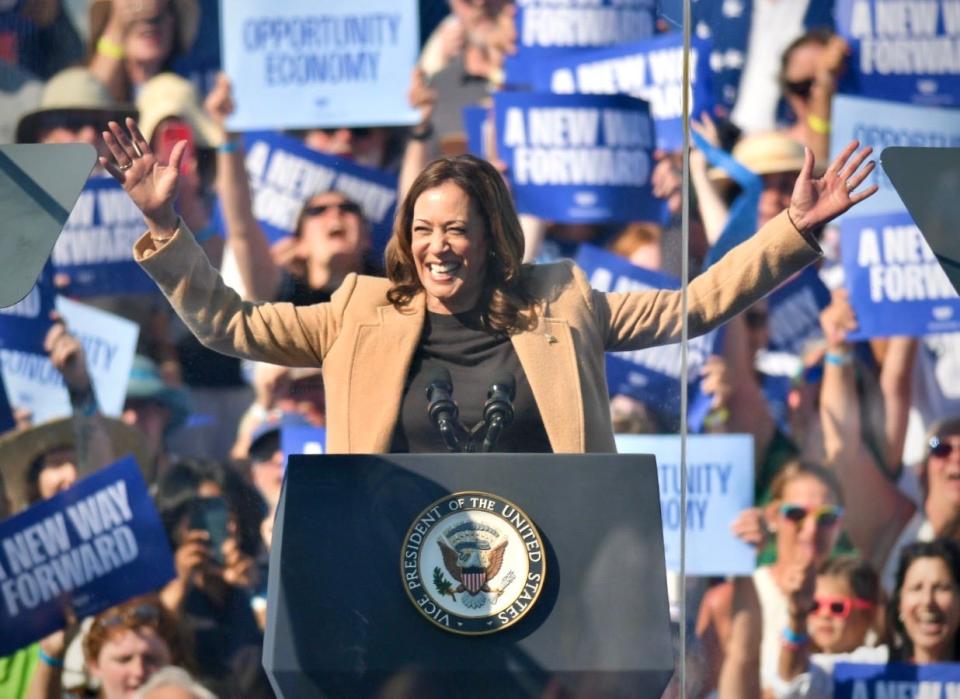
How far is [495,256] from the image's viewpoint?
348 centimetres

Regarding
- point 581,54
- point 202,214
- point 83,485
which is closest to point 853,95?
point 581,54

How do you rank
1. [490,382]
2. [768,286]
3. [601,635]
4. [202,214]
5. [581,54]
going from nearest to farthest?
[601,635], [490,382], [768,286], [202,214], [581,54]

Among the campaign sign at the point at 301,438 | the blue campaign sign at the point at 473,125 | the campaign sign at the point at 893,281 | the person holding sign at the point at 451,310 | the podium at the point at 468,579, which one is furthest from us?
the campaign sign at the point at 893,281

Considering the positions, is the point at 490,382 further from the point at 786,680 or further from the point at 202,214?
the point at 786,680

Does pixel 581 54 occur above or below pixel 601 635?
above

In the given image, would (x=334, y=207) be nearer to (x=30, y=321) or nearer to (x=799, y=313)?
(x=30, y=321)

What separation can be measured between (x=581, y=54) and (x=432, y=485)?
2.20 m

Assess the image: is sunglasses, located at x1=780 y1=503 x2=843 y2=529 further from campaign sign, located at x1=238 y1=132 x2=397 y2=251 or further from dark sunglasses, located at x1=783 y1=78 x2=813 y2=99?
campaign sign, located at x1=238 y1=132 x2=397 y2=251

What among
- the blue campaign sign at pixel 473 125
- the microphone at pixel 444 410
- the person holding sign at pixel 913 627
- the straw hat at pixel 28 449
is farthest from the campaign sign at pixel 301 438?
the person holding sign at pixel 913 627

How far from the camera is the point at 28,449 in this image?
4.47 metres

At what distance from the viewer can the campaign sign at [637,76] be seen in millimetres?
4602

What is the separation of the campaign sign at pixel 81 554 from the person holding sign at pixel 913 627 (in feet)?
5.87

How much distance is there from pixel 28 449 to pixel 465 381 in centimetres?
162

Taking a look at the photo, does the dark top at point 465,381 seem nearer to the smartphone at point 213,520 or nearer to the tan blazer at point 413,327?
the tan blazer at point 413,327
